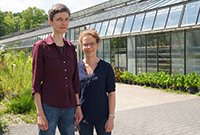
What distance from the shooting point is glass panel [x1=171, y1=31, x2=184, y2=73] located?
11953mm

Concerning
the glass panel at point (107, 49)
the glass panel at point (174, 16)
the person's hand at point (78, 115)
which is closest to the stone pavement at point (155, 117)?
the person's hand at point (78, 115)

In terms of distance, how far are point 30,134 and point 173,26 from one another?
9637 mm

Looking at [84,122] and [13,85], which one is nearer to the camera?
[84,122]

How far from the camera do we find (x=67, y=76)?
82.7 inches

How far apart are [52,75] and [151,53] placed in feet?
39.7

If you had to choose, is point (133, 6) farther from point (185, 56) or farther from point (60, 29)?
point (60, 29)

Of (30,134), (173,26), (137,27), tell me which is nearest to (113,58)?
(137,27)

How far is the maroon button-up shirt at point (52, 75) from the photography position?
2.00 metres

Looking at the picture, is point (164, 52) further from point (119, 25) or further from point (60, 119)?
point (60, 119)

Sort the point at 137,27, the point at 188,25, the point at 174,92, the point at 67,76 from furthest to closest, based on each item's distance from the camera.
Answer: the point at 137,27
the point at 188,25
the point at 174,92
the point at 67,76

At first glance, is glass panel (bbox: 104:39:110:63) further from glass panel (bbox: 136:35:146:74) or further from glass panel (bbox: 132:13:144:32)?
glass panel (bbox: 136:35:146:74)

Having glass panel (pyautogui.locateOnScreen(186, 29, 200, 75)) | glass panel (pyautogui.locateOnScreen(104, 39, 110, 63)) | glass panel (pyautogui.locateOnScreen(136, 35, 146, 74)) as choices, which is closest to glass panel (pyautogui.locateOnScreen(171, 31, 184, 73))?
glass panel (pyautogui.locateOnScreen(186, 29, 200, 75))

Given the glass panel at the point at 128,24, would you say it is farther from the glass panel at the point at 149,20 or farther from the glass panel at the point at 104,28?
the glass panel at the point at 104,28

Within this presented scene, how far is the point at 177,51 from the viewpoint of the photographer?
12.2 metres
